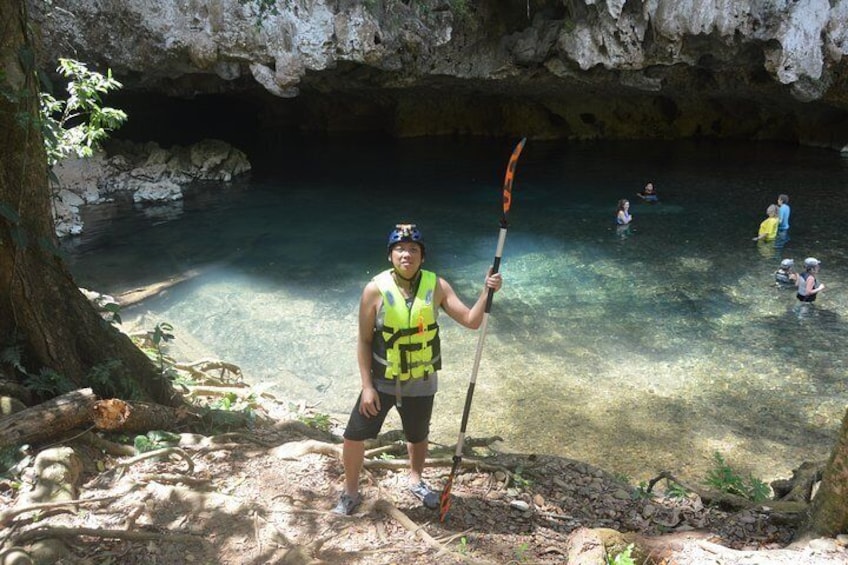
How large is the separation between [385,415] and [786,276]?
386 inches

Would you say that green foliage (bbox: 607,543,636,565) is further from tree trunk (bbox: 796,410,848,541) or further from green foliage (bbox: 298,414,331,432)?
green foliage (bbox: 298,414,331,432)

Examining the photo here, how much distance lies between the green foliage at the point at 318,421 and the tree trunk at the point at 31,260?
1.95 m

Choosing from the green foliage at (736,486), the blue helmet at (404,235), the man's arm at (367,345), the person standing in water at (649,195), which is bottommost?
the green foliage at (736,486)

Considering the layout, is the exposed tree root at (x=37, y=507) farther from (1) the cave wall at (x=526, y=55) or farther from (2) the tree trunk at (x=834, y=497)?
(1) the cave wall at (x=526, y=55)

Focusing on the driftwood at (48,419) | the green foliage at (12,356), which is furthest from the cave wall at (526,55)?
the driftwood at (48,419)

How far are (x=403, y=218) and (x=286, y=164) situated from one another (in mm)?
9328

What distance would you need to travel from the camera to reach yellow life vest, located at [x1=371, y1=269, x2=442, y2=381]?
131 inches

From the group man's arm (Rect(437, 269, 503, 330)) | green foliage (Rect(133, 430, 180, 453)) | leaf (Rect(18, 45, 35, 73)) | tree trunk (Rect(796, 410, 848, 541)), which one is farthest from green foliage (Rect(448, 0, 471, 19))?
tree trunk (Rect(796, 410, 848, 541))

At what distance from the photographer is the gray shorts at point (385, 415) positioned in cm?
353

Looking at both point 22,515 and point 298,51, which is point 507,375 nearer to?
point 22,515

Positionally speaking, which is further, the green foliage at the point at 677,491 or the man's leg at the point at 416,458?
the green foliage at the point at 677,491

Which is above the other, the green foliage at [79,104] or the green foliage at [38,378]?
the green foliage at [79,104]

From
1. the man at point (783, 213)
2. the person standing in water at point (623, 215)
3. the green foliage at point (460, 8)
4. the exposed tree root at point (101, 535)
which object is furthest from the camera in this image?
the green foliage at point (460, 8)

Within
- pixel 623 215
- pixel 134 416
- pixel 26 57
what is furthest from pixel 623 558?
pixel 623 215
